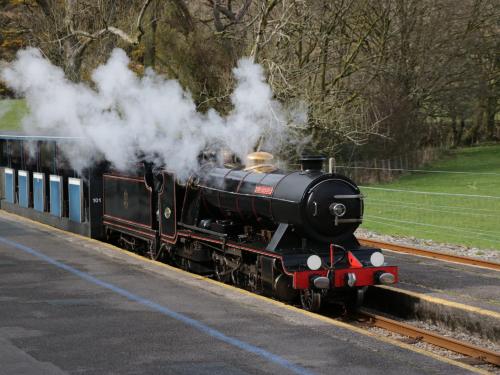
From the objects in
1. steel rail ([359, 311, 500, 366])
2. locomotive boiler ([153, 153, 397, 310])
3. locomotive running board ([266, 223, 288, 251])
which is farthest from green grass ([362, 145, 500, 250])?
locomotive running board ([266, 223, 288, 251])

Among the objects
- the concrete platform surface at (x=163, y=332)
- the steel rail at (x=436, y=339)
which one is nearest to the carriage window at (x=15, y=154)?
the concrete platform surface at (x=163, y=332)

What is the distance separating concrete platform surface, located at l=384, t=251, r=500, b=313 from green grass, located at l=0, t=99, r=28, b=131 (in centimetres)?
3592

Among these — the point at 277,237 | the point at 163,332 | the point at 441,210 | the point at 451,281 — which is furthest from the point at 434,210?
the point at 163,332

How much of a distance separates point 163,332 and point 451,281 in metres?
5.22

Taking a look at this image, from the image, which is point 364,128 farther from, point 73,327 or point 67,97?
point 73,327

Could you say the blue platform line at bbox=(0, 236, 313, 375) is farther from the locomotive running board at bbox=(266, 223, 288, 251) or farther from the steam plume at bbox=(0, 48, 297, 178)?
the steam plume at bbox=(0, 48, 297, 178)

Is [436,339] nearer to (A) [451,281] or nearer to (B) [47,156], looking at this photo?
(A) [451,281]

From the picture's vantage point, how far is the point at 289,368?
6.72 meters

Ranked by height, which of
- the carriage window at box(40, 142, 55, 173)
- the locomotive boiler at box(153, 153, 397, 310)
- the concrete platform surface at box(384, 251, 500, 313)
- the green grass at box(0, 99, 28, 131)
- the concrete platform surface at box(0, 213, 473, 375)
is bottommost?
the concrete platform surface at box(384, 251, 500, 313)

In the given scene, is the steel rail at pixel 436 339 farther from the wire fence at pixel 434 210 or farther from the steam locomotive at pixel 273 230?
the wire fence at pixel 434 210

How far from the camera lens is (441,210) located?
72.3 feet

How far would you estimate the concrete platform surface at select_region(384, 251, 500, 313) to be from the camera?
33.0 ft

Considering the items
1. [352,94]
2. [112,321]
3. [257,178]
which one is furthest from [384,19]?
[112,321]

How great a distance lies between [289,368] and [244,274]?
4329mm
